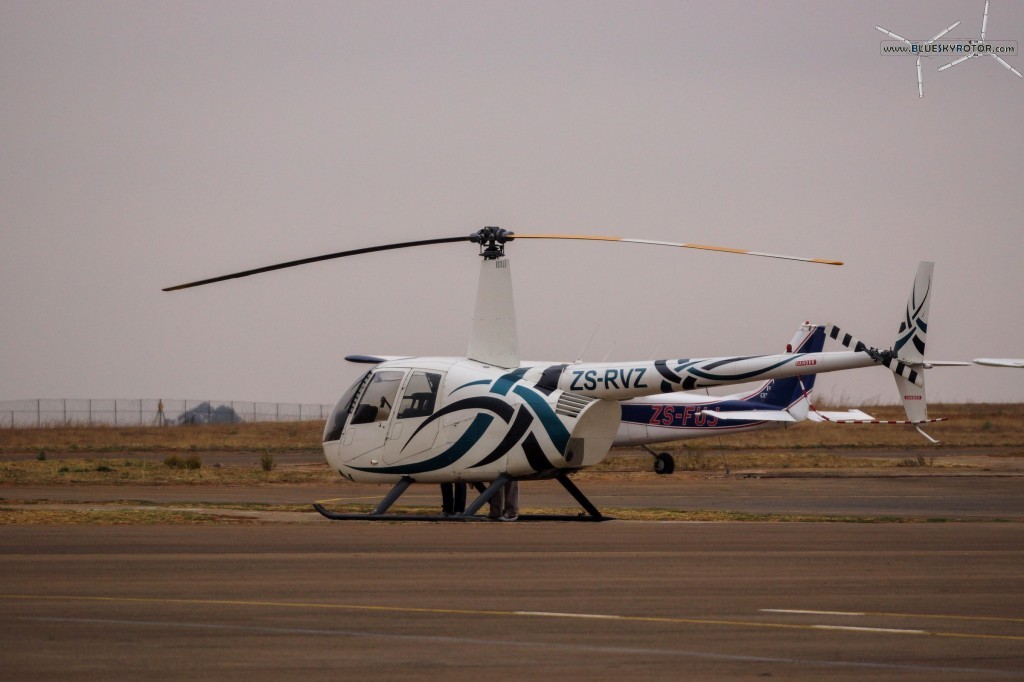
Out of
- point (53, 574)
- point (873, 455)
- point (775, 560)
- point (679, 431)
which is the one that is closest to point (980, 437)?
point (873, 455)

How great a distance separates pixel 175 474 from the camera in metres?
35.9

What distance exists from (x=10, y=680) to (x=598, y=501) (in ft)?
64.9

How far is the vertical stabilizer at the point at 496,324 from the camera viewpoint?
70.4 feet

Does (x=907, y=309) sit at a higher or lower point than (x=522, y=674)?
higher

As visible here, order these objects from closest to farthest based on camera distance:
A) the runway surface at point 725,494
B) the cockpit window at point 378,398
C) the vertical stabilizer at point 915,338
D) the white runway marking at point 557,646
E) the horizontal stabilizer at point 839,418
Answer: the white runway marking at point 557,646, the vertical stabilizer at point 915,338, the cockpit window at point 378,398, the runway surface at point 725,494, the horizontal stabilizer at point 839,418

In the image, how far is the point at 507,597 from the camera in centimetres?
1127

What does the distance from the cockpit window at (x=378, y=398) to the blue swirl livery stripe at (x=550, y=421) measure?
235 centimetres

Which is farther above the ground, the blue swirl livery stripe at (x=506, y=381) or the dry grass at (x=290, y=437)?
the blue swirl livery stripe at (x=506, y=381)

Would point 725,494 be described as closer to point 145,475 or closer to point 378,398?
point 378,398

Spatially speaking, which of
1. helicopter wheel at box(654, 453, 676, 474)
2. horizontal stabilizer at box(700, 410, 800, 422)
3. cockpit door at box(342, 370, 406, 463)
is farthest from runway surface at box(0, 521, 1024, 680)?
horizontal stabilizer at box(700, 410, 800, 422)

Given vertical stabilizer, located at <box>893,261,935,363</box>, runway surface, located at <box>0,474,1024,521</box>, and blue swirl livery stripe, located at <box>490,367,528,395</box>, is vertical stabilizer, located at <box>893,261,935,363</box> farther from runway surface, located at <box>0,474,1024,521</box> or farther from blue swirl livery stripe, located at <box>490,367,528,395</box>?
blue swirl livery stripe, located at <box>490,367,528,395</box>

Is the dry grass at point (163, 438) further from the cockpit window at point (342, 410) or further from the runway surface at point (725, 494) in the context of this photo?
the cockpit window at point (342, 410)

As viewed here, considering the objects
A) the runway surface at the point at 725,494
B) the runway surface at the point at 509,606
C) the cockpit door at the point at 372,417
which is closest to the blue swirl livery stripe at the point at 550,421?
the cockpit door at the point at 372,417

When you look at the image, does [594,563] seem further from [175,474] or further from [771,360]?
[175,474]
